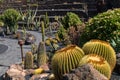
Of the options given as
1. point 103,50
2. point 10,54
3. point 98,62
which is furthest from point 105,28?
point 10,54

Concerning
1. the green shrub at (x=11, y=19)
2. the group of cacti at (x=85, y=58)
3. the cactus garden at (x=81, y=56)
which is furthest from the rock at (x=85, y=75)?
the green shrub at (x=11, y=19)

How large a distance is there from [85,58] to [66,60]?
433mm

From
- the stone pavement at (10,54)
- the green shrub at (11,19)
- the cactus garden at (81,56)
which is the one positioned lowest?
the stone pavement at (10,54)

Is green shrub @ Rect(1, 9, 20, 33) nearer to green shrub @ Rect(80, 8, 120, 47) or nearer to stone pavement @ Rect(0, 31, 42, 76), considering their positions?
stone pavement @ Rect(0, 31, 42, 76)

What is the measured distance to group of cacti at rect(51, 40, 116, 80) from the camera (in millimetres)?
6716

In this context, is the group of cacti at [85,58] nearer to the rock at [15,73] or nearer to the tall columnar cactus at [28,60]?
the rock at [15,73]

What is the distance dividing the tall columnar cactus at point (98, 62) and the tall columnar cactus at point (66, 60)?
0.28 meters

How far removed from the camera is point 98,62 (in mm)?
6691

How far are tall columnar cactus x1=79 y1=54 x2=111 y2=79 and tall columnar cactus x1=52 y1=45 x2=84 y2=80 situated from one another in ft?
0.90

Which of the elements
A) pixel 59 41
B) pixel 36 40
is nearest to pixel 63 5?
pixel 36 40

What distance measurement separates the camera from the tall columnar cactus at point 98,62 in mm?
6636

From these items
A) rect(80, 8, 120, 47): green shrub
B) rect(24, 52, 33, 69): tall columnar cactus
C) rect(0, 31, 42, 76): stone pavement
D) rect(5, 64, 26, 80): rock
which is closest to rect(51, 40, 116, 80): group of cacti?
rect(80, 8, 120, 47): green shrub

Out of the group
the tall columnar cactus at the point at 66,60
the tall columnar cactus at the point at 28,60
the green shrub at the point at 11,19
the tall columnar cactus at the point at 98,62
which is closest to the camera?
the tall columnar cactus at the point at 98,62

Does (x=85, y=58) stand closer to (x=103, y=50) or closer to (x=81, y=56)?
(x=81, y=56)
